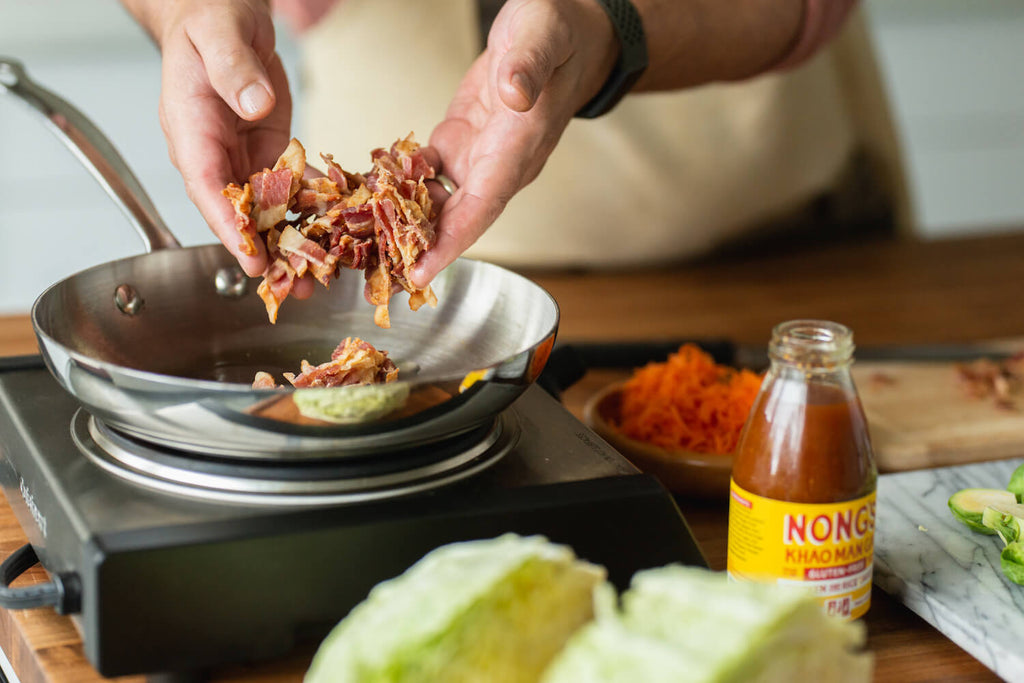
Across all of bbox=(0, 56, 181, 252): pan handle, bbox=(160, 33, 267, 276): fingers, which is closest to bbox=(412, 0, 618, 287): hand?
bbox=(160, 33, 267, 276): fingers

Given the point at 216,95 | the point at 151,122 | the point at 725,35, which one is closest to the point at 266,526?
the point at 216,95

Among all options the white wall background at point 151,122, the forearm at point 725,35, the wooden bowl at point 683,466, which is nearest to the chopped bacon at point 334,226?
the wooden bowl at point 683,466

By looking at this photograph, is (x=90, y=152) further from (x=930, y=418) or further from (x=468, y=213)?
(x=930, y=418)

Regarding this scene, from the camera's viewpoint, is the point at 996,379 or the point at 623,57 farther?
the point at 996,379

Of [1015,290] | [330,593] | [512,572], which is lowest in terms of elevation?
[1015,290]

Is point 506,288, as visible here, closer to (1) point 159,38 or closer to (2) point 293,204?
(2) point 293,204

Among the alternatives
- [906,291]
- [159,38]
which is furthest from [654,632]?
[906,291]

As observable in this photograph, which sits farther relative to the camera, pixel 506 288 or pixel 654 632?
pixel 506 288
